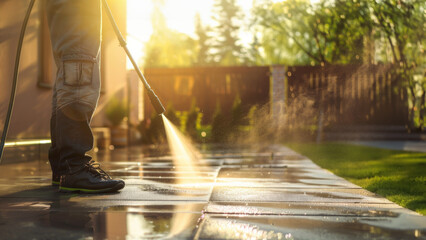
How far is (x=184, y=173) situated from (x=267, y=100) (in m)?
→ 11.7

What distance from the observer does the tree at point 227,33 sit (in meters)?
54.2

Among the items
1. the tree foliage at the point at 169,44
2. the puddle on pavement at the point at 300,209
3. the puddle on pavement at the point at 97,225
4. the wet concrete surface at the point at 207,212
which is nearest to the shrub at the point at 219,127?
the wet concrete surface at the point at 207,212

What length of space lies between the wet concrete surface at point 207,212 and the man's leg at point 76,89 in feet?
0.45

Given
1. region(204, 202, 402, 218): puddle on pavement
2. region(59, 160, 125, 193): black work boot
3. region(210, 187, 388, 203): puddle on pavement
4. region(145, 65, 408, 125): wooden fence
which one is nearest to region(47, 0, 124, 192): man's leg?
region(59, 160, 125, 193): black work boot

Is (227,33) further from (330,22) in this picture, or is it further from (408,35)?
(408,35)

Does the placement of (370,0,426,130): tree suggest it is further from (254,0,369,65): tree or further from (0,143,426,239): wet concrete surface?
(0,143,426,239): wet concrete surface

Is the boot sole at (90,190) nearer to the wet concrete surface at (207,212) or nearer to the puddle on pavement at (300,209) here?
the wet concrete surface at (207,212)

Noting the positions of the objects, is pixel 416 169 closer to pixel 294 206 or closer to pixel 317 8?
pixel 294 206

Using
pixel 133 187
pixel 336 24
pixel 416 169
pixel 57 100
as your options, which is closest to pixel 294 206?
pixel 133 187

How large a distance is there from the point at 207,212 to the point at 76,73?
1.29 meters

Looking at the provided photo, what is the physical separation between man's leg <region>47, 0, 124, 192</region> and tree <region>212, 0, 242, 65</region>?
5122 cm

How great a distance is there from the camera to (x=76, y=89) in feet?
10.0

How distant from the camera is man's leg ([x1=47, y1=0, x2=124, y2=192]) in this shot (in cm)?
303

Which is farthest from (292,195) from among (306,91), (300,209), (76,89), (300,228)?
(306,91)
